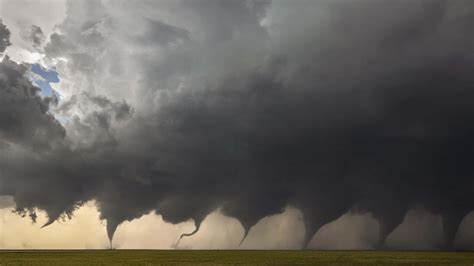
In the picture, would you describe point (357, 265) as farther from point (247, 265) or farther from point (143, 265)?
point (143, 265)

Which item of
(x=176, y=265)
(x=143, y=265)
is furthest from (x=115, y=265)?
(x=176, y=265)

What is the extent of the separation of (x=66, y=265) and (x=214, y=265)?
86.5 feet

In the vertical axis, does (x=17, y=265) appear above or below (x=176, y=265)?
above

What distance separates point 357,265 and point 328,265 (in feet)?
22.6

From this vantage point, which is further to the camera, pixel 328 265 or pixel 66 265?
pixel 66 265

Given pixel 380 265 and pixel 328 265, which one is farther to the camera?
pixel 380 265

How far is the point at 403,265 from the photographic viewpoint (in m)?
73.2

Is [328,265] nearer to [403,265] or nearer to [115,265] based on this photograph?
[403,265]

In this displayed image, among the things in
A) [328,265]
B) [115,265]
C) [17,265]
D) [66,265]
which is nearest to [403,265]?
[328,265]

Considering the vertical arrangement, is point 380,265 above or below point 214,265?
below

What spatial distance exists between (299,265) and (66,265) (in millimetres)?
40847

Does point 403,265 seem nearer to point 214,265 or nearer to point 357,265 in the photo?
point 357,265

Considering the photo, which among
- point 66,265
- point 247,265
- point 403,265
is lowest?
point 403,265

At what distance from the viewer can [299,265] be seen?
69.7 meters
